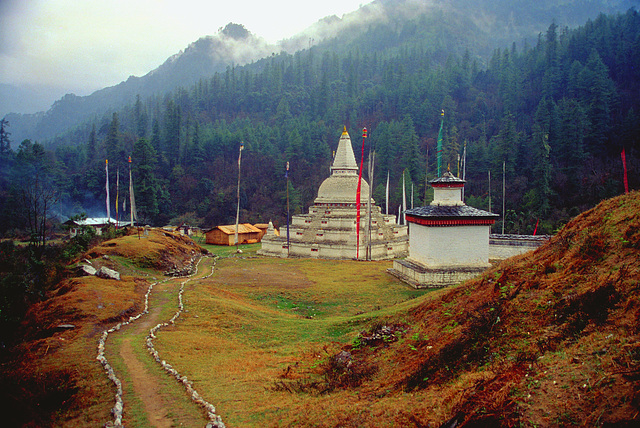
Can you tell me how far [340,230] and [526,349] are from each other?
3323cm

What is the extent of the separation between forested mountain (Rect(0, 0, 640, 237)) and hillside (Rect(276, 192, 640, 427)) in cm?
4223

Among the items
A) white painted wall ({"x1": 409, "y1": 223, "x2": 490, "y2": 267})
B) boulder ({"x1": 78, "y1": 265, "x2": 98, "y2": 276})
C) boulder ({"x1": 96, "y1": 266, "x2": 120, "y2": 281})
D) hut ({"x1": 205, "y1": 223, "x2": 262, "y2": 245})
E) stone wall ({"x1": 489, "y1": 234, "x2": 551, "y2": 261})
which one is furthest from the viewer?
hut ({"x1": 205, "y1": 223, "x2": 262, "y2": 245})

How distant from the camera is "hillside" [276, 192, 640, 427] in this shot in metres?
6.48

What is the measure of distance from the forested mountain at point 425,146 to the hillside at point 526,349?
42.2m

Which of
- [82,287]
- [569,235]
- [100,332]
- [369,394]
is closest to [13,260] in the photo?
[82,287]

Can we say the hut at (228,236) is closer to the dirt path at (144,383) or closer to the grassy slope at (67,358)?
the grassy slope at (67,358)

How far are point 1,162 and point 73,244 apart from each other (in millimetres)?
62999

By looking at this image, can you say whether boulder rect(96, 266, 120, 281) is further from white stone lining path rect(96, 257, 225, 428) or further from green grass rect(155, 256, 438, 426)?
white stone lining path rect(96, 257, 225, 428)

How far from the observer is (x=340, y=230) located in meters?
41.8

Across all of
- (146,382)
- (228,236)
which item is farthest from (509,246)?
(228,236)

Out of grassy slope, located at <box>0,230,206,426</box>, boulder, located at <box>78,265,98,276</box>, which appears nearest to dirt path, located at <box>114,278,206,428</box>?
grassy slope, located at <box>0,230,206,426</box>

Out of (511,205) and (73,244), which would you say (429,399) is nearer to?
(73,244)

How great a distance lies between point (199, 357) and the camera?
12977mm

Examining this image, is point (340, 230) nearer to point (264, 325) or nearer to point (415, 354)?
point (264, 325)
